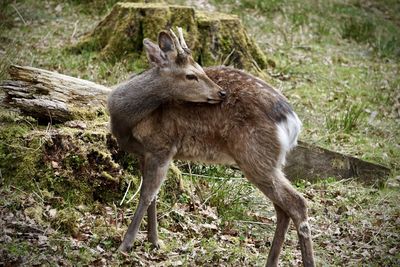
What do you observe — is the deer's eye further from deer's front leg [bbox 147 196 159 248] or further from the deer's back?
deer's front leg [bbox 147 196 159 248]

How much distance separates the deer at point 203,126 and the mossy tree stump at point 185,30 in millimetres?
3641

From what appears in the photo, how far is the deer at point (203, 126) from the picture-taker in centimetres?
503

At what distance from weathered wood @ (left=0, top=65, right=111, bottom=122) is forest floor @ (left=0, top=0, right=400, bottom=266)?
0.16 meters

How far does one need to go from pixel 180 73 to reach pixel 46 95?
4.61 feet

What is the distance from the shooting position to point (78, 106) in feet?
19.9

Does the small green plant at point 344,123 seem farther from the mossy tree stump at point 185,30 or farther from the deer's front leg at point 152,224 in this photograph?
the deer's front leg at point 152,224

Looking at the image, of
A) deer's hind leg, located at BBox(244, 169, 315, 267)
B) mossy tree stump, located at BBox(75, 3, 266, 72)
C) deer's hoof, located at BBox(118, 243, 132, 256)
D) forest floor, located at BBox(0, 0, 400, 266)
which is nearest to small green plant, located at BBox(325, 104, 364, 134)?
forest floor, located at BBox(0, 0, 400, 266)

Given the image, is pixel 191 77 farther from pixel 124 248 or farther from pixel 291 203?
pixel 124 248

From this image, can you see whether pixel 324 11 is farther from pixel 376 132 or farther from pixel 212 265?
pixel 212 265

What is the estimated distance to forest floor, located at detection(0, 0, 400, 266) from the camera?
201 inches

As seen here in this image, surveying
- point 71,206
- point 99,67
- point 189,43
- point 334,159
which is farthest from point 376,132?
point 71,206

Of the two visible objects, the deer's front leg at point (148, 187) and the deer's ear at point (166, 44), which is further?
the deer's ear at point (166, 44)

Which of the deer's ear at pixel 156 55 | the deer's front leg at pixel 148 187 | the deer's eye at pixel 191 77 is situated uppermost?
the deer's ear at pixel 156 55

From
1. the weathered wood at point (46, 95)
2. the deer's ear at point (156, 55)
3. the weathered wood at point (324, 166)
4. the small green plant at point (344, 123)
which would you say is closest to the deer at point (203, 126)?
the deer's ear at point (156, 55)
